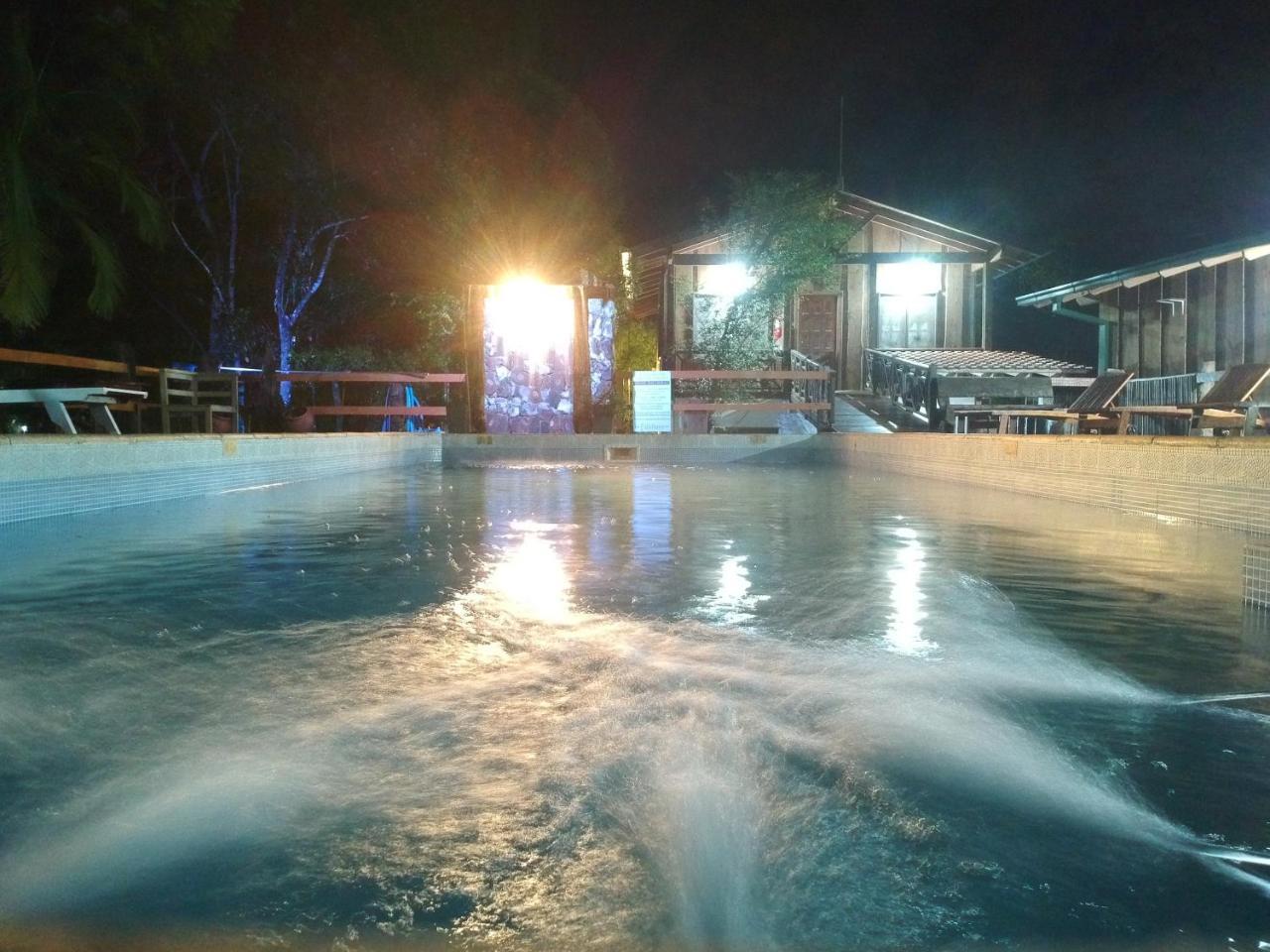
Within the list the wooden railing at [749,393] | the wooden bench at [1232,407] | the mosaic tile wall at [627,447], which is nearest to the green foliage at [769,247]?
the wooden railing at [749,393]

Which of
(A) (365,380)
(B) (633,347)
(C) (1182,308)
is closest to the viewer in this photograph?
(C) (1182,308)

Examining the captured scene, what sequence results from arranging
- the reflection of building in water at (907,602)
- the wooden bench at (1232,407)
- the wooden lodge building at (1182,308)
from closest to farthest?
the reflection of building in water at (907,602) → the wooden bench at (1232,407) → the wooden lodge building at (1182,308)

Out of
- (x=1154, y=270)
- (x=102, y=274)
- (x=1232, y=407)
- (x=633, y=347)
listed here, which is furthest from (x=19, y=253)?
(x=1154, y=270)

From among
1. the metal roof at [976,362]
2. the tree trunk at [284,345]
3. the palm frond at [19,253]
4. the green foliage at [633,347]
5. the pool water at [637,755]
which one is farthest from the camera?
the green foliage at [633,347]

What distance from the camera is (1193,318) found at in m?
15.8

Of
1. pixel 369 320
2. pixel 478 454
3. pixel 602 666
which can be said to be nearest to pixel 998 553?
pixel 602 666

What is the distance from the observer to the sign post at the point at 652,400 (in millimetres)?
18422

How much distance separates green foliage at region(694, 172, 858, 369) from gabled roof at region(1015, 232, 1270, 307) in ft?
14.1

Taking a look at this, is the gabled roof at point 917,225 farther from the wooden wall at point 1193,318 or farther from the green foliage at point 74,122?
the green foliage at point 74,122

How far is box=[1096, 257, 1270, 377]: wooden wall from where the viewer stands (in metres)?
14.1

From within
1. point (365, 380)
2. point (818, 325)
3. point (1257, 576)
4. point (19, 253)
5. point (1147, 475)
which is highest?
point (19, 253)

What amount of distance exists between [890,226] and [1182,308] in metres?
8.33

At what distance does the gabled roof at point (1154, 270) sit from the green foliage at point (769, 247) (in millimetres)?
4301

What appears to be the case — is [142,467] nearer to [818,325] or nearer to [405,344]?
[405,344]
